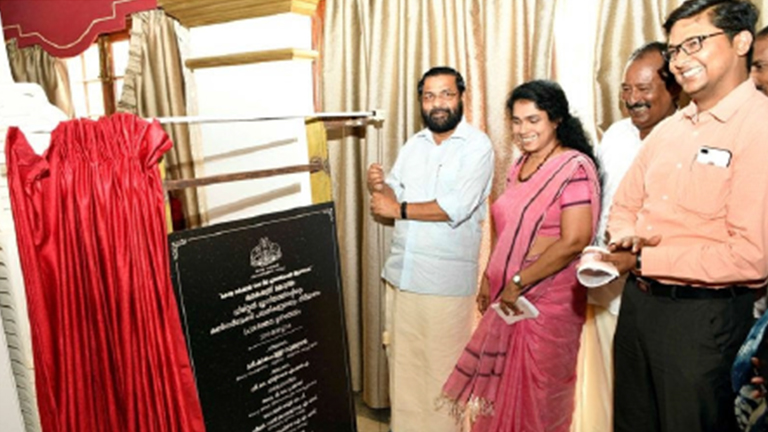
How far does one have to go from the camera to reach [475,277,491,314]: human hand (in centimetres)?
218

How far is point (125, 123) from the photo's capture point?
141cm

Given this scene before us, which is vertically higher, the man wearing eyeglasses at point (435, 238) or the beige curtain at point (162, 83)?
the beige curtain at point (162, 83)

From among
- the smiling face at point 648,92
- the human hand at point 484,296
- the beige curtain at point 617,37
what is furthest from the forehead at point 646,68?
the human hand at point 484,296

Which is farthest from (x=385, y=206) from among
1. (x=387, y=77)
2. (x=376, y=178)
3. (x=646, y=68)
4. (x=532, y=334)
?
(x=646, y=68)

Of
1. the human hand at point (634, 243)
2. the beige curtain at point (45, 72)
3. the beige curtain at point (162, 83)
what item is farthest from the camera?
the beige curtain at point (45, 72)

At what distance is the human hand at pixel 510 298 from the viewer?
189 centimetres

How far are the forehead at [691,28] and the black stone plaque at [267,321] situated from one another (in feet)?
3.89

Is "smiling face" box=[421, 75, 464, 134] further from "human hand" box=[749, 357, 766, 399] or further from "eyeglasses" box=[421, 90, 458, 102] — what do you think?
"human hand" box=[749, 357, 766, 399]

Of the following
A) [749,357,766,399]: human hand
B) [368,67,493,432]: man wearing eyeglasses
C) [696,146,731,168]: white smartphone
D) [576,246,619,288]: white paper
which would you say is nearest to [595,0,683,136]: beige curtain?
[368,67,493,432]: man wearing eyeglasses

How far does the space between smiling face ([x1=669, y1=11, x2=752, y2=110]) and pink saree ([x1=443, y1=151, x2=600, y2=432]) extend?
1.66 ft

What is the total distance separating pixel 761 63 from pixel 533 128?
714mm

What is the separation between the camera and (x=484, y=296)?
2191 millimetres

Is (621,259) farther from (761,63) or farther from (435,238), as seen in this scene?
(435,238)

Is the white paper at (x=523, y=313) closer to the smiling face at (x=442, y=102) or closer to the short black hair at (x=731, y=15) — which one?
the smiling face at (x=442, y=102)
